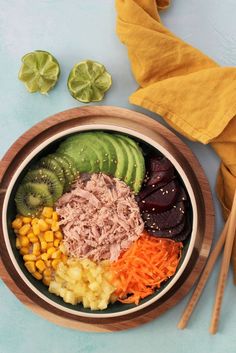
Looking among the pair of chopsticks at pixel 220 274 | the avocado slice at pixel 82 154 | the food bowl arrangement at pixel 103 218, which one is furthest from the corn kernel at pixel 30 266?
the pair of chopsticks at pixel 220 274

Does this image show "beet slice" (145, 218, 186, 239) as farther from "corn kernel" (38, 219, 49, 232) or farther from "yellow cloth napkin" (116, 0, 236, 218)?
"corn kernel" (38, 219, 49, 232)

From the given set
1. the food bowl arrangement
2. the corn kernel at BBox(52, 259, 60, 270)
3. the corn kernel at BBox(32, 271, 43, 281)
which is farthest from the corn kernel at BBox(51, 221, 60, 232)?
the corn kernel at BBox(32, 271, 43, 281)

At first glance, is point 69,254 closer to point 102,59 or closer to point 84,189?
point 84,189

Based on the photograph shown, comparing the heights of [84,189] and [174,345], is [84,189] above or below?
above

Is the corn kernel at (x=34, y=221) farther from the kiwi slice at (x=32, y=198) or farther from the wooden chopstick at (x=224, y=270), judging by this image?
the wooden chopstick at (x=224, y=270)

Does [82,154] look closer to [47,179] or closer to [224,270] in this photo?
[47,179]

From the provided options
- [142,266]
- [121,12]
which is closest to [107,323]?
[142,266]

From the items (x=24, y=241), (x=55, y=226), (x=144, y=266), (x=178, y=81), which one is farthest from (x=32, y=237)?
(x=178, y=81)

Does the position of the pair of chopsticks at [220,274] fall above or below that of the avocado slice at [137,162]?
below
